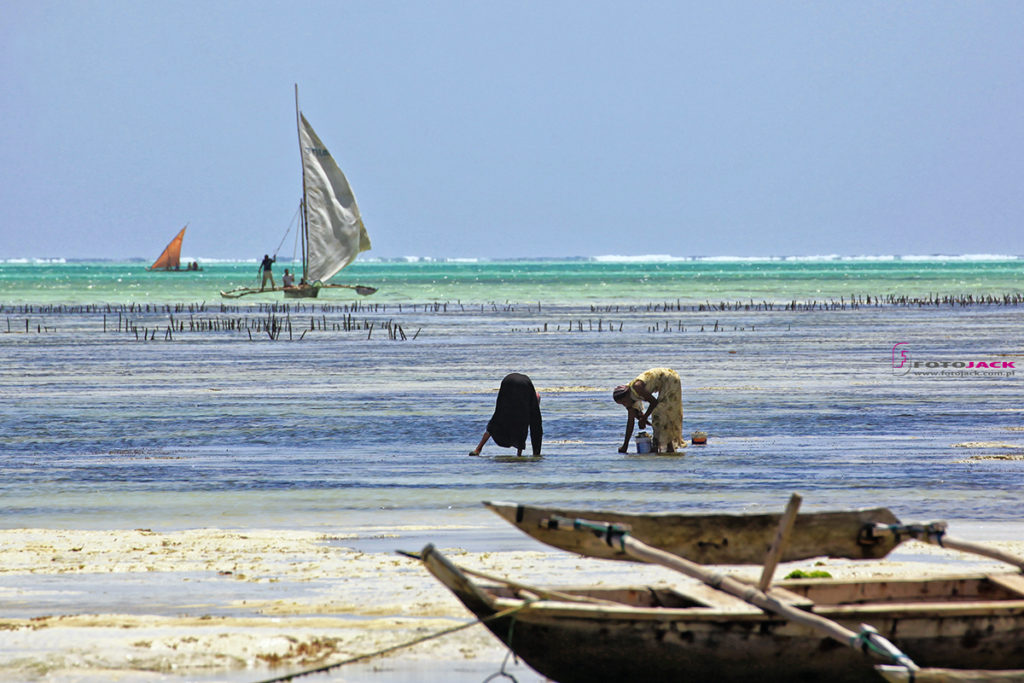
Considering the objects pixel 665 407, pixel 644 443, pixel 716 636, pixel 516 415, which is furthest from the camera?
pixel 644 443

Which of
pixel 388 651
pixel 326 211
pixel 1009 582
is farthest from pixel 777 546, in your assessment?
pixel 326 211

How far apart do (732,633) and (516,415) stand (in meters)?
10.4

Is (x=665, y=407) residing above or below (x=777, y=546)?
below

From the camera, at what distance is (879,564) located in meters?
11.4

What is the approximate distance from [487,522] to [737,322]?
4637cm

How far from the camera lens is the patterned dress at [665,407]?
17281mm

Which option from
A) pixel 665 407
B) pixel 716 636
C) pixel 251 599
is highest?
pixel 665 407

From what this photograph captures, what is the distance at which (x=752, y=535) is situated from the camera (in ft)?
27.7

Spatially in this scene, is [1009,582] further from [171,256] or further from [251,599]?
[171,256]

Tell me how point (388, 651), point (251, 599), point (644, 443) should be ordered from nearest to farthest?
point (388, 651) → point (251, 599) → point (644, 443)

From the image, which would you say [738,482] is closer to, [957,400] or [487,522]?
[487,522]

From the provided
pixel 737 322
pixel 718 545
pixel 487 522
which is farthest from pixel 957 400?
pixel 737 322

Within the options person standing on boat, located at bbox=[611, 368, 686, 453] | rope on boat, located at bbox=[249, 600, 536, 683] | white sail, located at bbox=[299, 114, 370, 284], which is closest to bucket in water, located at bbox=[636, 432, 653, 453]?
person standing on boat, located at bbox=[611, 368, 686, 453]

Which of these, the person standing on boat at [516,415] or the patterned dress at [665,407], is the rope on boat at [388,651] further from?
the patterned dress at [665,407]
